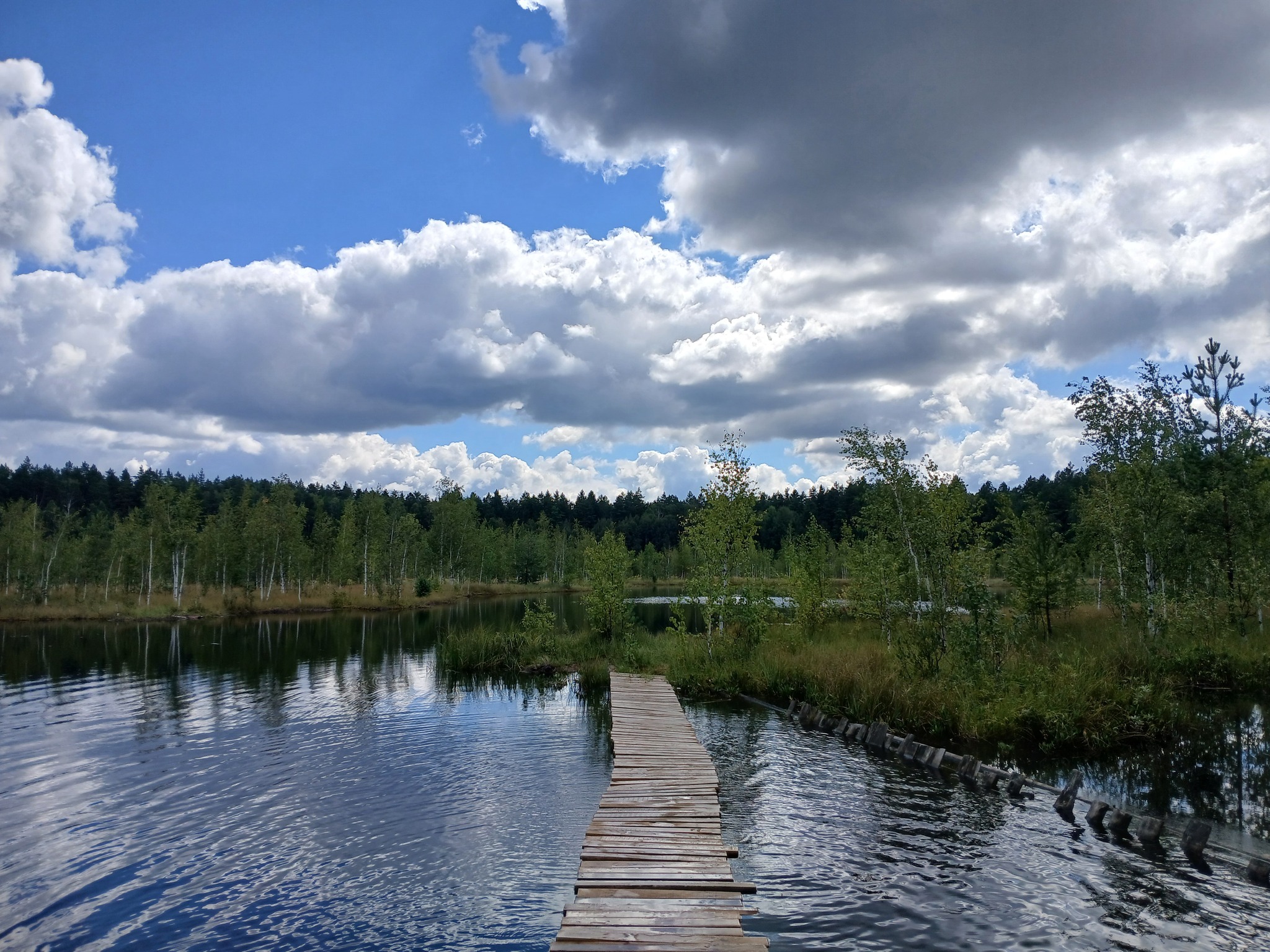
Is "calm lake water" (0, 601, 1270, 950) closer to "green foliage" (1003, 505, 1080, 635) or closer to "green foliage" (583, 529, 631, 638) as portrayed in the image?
"green foliage" (1003, 505, 1080, 635)

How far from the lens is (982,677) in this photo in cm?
2133

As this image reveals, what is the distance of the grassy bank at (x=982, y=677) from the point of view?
19.6 m

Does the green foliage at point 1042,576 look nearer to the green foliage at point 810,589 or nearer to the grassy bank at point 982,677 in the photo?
the grassy bank at point 982,677

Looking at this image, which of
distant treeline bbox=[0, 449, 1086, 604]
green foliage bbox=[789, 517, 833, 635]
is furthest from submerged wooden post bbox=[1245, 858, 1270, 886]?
green foliage bbox=[789, 517, 833, 635]

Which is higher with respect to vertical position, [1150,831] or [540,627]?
[540,627]

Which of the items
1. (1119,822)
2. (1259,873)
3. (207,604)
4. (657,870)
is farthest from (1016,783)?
(207,604)

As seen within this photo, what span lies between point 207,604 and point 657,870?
7262 centimetres

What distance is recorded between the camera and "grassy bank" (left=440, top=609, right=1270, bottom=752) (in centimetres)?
1959

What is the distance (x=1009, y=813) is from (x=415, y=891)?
427 inches

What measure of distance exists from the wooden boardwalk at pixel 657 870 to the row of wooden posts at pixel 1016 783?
18.0 ft

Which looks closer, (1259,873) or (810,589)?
(1259,873)

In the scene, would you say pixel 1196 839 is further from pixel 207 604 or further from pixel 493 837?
pixel 207 604

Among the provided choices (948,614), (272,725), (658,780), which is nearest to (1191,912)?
(658,780)

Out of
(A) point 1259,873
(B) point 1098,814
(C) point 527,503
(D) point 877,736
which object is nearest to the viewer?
(A) point 1259,873
